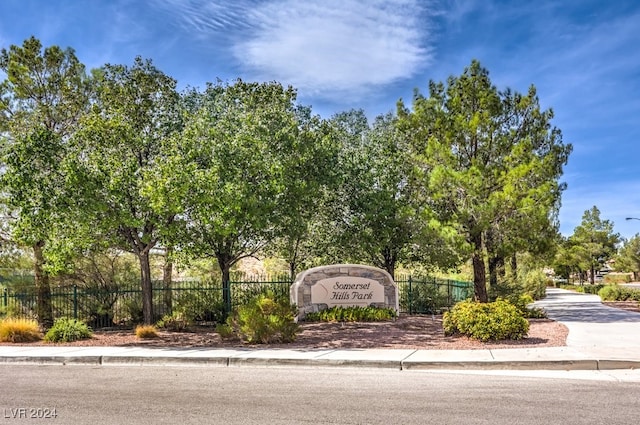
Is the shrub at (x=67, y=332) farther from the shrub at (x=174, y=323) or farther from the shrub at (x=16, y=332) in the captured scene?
the shrub at (x=174, y=323)

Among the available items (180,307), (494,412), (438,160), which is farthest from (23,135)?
(494,412)

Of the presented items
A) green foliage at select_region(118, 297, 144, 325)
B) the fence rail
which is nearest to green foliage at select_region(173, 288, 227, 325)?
the fence rail

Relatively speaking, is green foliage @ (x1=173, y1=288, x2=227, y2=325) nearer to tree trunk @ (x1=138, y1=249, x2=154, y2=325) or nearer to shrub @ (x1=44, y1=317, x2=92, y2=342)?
tree trunk @ (x1=138, y1=249, x2=154, y2=325)

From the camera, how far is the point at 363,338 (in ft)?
47.6

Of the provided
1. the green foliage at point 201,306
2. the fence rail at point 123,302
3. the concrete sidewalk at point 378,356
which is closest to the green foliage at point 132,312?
the fence rail at point 123,302

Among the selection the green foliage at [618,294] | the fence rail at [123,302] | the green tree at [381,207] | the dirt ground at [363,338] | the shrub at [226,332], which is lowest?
the green foliage at [618,294]

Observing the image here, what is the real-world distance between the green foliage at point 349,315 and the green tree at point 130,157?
19.1 feet

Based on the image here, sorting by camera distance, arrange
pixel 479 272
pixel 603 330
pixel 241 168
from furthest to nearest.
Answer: pixel 479 272 → pixel 241 168 → pixel 603 330

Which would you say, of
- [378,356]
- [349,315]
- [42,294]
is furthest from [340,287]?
[42,294]

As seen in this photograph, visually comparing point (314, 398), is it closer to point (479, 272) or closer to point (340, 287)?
point (340, 287)

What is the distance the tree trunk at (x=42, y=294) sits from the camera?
20.1 m

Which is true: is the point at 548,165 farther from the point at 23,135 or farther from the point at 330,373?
the point at 23,135

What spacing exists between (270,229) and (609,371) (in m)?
13.4

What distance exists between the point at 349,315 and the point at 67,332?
9221mm
